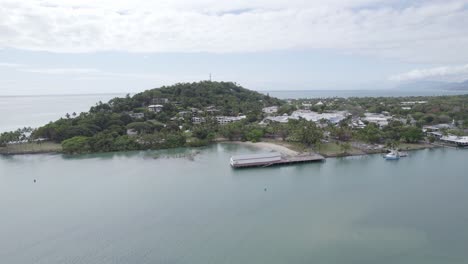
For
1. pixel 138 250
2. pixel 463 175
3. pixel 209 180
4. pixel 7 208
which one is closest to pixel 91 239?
pixel 138 250

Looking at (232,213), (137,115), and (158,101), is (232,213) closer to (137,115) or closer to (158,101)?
(137,115)

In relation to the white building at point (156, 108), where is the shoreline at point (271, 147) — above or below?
below

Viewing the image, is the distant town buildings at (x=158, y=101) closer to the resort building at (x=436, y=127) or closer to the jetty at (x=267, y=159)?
the jetty at (x=267, y=159)

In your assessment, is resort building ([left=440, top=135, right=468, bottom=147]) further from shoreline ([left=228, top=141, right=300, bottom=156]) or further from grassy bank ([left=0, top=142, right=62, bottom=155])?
grassy bank ([left=0, top=142, right=62, bottom=155])

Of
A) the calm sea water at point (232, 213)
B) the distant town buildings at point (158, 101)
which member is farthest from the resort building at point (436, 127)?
the distant town buildings at point (158, 101)

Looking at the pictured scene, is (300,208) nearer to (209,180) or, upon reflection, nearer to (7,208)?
(209,180)

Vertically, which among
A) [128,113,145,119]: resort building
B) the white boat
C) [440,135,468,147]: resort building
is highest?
[128,113,145,119]: resort building

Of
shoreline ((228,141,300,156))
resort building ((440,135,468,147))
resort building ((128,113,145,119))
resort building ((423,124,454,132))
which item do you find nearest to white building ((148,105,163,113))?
resort building ((128,113,145,119))
